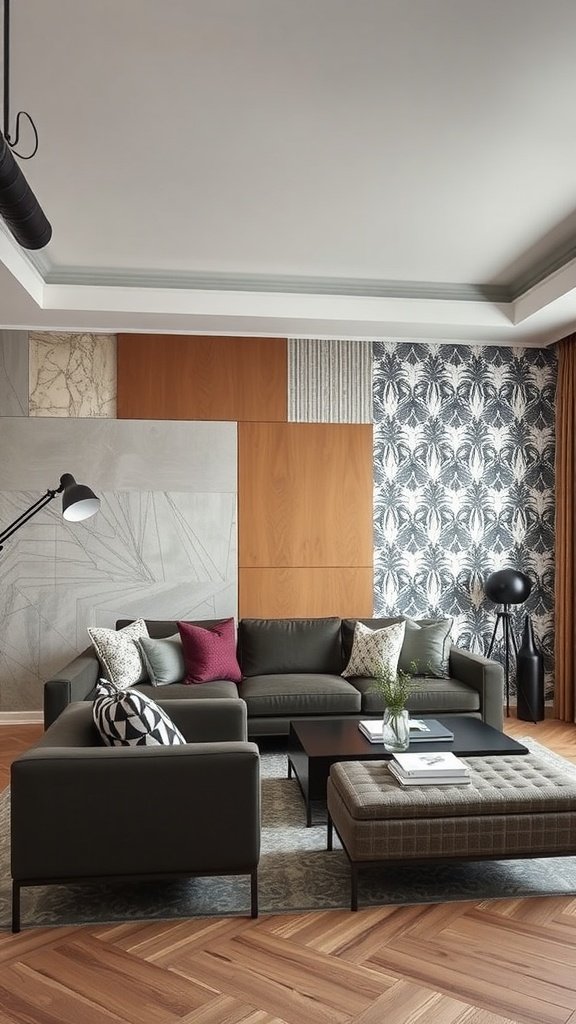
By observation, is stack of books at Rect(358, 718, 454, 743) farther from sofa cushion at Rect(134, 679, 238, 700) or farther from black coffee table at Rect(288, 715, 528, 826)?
sofa cushion at Rect(134, 679, 238, 700)

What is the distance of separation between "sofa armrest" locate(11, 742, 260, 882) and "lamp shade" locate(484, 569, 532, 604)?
3.67 metres

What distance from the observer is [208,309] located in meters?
5.68

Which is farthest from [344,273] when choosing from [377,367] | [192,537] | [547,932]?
[547,932]

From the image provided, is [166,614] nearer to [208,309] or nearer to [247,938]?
[208,309]

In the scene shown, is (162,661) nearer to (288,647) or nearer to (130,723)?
(288,647)

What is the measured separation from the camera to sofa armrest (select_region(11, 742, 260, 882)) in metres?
2.79

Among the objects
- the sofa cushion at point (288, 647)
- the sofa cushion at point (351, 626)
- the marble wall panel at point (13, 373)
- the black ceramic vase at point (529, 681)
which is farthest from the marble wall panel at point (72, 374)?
the black ceramic vase at point (529, 681)

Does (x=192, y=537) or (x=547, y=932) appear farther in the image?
(x=192, y=537)

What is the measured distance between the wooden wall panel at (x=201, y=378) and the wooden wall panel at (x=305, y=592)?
1192 millimetres

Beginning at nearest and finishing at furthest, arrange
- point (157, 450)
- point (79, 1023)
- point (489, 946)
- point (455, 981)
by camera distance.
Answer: point (79, 1023) → point (455, 981) → point (489, 946) → point (157, 450)

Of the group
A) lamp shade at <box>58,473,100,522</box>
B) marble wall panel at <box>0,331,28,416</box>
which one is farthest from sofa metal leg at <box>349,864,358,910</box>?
marble wall panel at <box>0,331,28,416</box>

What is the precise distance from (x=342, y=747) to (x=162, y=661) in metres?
1.59

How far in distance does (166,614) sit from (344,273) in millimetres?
2750

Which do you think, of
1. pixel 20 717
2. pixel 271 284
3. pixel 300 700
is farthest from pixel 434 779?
pixel 20 717
